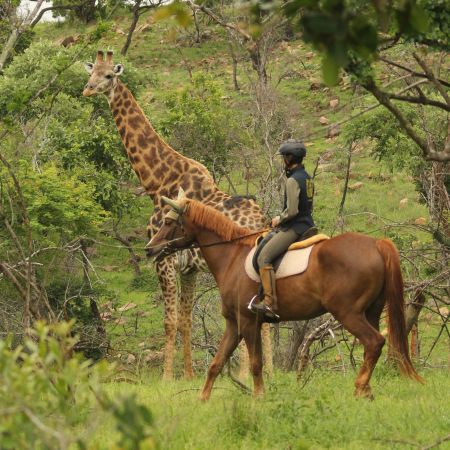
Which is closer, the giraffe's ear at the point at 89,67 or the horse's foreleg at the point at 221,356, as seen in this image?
the horse's foreleg at the point at 221,356

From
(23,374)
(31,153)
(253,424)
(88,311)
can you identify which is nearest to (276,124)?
(31,153)

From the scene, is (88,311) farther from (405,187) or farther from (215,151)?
(405,187)

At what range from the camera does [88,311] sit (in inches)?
907

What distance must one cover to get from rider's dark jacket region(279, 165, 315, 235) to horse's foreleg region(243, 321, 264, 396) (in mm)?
1131

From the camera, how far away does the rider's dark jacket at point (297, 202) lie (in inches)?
424

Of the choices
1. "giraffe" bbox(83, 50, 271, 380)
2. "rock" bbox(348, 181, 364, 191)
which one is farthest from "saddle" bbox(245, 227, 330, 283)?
"rock" bbox(348, 181, 364, 191)

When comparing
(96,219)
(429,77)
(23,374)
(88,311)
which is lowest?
(88,311)

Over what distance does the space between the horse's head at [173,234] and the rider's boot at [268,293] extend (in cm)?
134

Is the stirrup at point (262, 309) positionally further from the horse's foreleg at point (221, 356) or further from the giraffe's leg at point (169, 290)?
the giraffe's leg at point (169, 290)

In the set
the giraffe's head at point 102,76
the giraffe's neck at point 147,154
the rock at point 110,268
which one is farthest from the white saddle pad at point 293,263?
the rock at point 110,268

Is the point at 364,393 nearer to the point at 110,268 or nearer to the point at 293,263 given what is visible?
the point at 293,263

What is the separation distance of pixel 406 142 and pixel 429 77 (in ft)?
78.1

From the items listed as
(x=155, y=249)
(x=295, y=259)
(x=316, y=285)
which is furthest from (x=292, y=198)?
(x=155, y=249)

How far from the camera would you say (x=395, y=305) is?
1027cm
